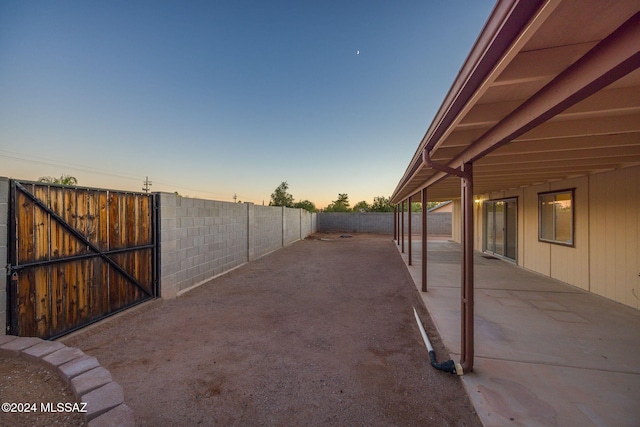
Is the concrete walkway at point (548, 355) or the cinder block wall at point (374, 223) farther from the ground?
the cinder block wall at point (374, 223)

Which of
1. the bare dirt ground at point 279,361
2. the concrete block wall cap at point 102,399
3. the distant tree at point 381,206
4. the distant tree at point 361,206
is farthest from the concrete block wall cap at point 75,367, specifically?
the distant tree at point 361,206

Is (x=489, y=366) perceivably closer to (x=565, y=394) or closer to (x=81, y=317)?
(x=565, y=394)

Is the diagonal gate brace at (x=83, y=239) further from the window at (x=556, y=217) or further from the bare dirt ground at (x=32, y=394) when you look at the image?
the window at (x=556, y=217)

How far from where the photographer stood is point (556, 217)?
5492 mm

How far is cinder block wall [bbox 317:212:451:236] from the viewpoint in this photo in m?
18.0

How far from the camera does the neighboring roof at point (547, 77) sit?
2.82ft

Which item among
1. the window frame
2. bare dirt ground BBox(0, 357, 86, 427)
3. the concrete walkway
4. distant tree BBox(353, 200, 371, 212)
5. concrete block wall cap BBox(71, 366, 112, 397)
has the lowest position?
the concrete walkway

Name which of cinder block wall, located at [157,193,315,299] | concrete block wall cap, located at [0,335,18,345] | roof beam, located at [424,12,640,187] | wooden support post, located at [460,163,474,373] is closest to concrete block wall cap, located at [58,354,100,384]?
concrete block wall cap, located at [0,335,18,345]

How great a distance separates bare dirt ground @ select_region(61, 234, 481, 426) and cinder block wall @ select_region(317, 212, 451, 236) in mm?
14866

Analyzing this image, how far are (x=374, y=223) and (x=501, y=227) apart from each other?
1220 centimetres

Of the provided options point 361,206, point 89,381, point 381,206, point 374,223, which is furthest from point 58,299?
point 361,206

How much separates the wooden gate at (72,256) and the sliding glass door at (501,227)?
8.88m

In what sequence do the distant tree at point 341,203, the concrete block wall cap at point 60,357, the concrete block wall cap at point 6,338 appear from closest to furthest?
the concrete block wall cap at point 60,357 → the concrete block wall cap at point 6,338 → the distant tree at point 341,203

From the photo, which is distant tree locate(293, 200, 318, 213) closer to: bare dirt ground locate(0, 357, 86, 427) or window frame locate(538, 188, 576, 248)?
window frame locate(538, 188, 576, 248)
